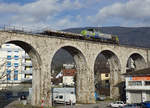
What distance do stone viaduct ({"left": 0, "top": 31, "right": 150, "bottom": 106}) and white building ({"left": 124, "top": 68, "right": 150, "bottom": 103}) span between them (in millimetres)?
6748

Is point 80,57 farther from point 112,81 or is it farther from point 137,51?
point 137,51

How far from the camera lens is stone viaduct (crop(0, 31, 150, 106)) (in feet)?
111

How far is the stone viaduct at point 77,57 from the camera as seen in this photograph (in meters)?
33.7

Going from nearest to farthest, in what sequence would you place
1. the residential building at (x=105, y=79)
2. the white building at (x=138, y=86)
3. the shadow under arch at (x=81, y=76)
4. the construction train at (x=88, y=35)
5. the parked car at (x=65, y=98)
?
the white building at (x=138, y=86) < the construction train at (x=88, y=35) < the parked car at (x=65, y=98) < the shadow under arch at (x=81, y=76) < the residential building at (x=105, y=79)

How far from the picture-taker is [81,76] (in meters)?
41.6

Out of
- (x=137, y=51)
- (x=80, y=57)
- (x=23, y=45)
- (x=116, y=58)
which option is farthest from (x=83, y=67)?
(x=137, y=51)

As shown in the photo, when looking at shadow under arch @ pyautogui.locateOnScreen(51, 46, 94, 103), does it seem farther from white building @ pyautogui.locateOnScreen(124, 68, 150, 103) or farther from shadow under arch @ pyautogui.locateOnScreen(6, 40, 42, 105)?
white building @ pyautogui.locateOnScreen(124, 68, 150, 103)

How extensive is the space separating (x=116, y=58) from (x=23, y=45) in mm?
21493

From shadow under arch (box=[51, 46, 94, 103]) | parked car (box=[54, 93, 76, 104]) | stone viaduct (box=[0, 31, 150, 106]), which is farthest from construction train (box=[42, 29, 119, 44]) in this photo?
parked car (box=[54, 93, 76, 104])

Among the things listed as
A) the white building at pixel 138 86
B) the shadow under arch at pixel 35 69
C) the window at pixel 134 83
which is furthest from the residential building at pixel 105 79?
the shadow under arch at pixel 35 69

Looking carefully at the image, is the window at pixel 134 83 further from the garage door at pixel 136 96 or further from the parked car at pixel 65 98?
the parked car at pixel 65 98

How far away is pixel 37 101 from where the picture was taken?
33750 mm

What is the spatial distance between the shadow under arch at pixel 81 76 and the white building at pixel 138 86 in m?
7.52

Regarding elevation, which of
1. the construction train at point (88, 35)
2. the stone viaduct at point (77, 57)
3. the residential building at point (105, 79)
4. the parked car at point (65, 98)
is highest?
the construction train at point (88, 35)
